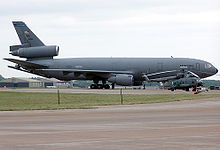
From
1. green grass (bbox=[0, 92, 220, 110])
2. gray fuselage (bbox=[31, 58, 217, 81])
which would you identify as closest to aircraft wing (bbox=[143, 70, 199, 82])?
gray fuselage (bbox=[31, 58, 217, 81])

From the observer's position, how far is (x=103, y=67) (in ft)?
267

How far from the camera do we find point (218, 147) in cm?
1338

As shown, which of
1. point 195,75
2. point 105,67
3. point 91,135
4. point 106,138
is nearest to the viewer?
point 106,138

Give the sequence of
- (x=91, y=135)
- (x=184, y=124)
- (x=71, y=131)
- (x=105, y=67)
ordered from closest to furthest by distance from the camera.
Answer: (x=91, y=135)
(x=71, y=131)
(x=184, y=124)
(x=105, y=67)

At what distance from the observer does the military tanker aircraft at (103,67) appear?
3113 inches

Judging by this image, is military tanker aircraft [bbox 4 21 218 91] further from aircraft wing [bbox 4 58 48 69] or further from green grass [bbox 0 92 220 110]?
green grass [bbox 0 92 220 110]

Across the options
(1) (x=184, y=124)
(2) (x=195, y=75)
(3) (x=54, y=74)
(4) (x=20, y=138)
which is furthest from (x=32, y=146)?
(3) (x=54, y=74)

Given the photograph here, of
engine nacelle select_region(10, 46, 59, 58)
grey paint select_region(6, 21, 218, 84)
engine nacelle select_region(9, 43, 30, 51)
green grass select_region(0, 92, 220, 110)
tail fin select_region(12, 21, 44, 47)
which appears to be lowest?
green grass select_region(0, 92, 220, 110)

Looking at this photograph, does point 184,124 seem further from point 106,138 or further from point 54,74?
point 54,74

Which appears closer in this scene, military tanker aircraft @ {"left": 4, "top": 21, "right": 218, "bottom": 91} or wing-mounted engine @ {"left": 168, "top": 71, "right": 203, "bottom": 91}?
wing-mounted engine @ {"left": 168, "top": 71, "right": 203, "bottom": 91}

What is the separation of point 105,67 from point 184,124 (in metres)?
60.5

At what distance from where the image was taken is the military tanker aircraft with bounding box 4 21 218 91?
79062 millimetres

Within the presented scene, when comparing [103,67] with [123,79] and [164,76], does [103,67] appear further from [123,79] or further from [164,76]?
[164,76]

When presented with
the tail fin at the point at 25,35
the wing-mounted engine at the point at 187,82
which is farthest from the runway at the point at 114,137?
the tail fin at the point at 25,35
